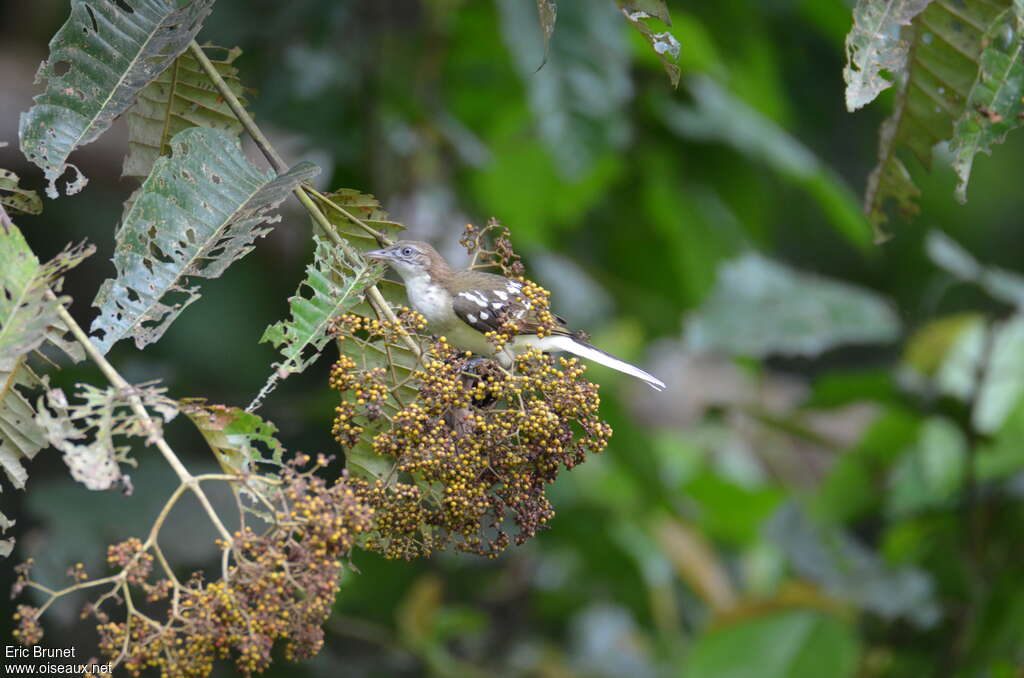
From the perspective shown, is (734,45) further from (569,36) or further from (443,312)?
(443,312)

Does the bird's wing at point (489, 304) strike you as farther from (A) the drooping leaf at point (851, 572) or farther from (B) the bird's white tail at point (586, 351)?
(A) the drooping leaf at point (851, 572)

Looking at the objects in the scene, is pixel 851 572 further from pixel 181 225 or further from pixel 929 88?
pixel 181 225

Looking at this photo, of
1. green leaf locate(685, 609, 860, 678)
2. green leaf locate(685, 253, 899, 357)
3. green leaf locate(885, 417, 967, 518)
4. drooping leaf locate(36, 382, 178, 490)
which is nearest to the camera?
drooping leaf locate(36, 382, 178, 490)

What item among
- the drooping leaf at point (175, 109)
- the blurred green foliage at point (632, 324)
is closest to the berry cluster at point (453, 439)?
the drooping leaf at point (175, 109)

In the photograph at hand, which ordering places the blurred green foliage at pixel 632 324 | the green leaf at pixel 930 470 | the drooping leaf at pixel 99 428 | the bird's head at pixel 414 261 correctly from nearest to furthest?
the drooping leaf at pixel 99 428 < the bird's head at pixel 414 261 < the green leaf at pixel 930 470 < the blurred green foliage at pixel 632 324

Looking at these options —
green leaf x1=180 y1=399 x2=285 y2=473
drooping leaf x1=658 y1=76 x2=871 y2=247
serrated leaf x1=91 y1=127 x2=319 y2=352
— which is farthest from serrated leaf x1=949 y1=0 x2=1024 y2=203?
drooping leaf x1=658 y1=76 x2=871 y2=247

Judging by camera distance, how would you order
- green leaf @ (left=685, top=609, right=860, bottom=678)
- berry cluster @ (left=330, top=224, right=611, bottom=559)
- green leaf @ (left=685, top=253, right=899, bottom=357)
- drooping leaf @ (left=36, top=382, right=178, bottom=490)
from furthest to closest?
green leaf @ (left=685, top=253, right=899, bottom=357)
green leaf @ (left=685, top=609, right=860, bottom=678)
berry cluster @ (left=330, top=224, right=611, bottom=559)
drooping leaf @ (left=36, top=382, right=178, bottom=490)

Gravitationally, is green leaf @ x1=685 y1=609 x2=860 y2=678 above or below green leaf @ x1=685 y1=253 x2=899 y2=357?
below

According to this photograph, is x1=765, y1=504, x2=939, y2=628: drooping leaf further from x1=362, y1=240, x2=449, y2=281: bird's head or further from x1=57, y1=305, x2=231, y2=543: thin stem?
x1=57, y1=305, x2=231, y2=543: thin stem
